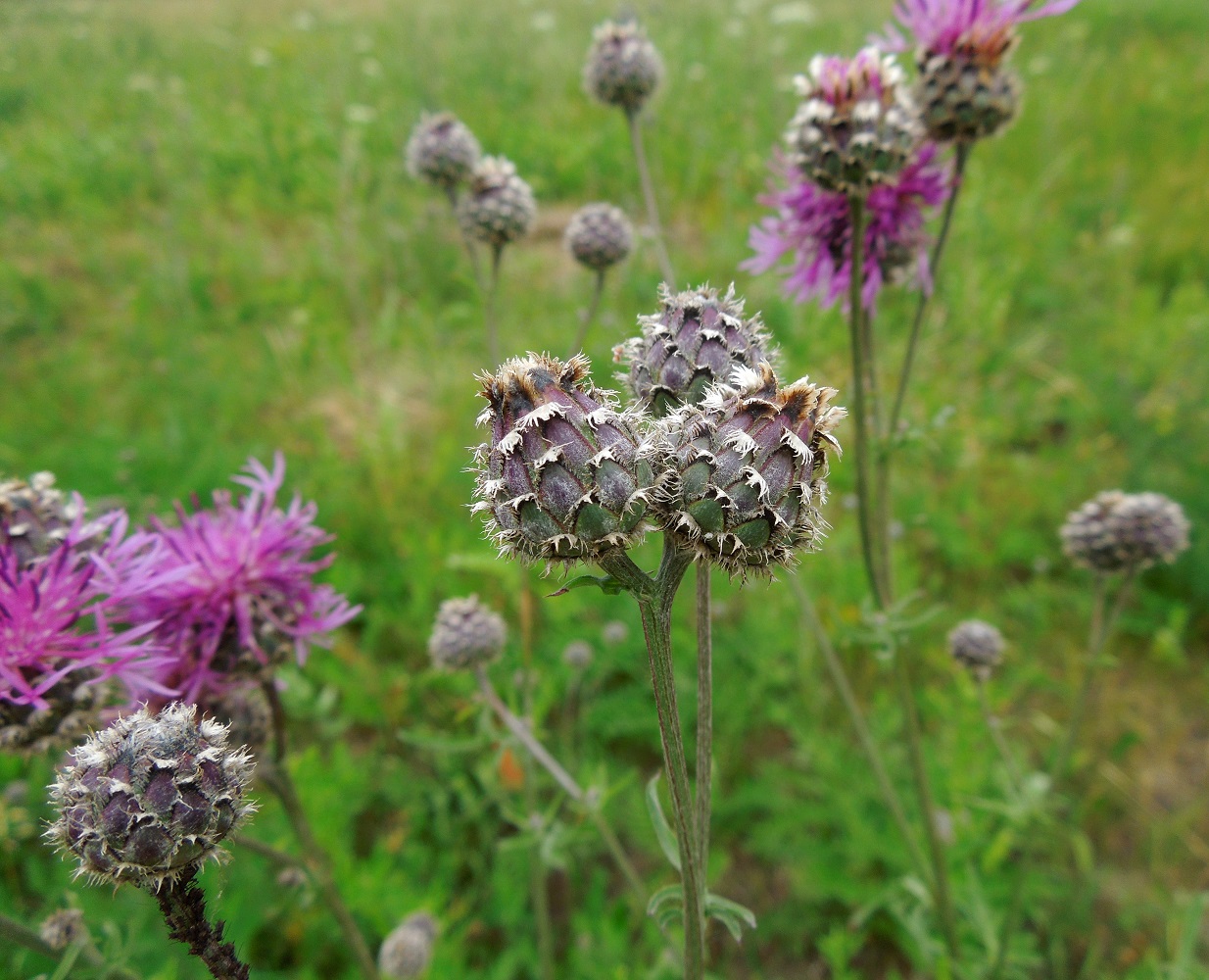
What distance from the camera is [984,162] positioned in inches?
297

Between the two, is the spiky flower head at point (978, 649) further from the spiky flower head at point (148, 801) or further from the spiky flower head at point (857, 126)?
the spiky flower head at point (148, 801)

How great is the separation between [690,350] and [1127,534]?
221cm

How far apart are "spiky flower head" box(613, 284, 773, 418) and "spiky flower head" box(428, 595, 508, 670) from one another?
1532 millimetres

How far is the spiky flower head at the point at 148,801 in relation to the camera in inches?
47.9

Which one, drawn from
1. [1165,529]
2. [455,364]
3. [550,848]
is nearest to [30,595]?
[550,848]

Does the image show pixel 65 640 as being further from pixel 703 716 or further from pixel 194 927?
pixel 703 716

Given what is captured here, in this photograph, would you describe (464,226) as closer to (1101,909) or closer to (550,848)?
(550,848)

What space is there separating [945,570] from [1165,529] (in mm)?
1855

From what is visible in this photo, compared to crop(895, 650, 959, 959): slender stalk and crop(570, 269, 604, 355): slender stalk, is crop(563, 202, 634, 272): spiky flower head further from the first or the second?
crop(895, 650, 959, 959): slender stalk

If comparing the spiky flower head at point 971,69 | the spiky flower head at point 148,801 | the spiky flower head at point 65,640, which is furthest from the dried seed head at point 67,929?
the spiky flower head at point 971,69

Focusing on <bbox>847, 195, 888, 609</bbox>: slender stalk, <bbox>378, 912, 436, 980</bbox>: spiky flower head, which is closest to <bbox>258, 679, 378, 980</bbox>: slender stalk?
<bbox>378, 912, 436, 980</bbox>: spiky flower head

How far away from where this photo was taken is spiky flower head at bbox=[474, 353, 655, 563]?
3.98 ft

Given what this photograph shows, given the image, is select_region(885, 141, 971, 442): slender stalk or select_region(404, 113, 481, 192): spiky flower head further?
select_region(404, 113, 481, 192): spiky flower head

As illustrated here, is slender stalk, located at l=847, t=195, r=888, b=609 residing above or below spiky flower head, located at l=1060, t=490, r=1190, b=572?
above
